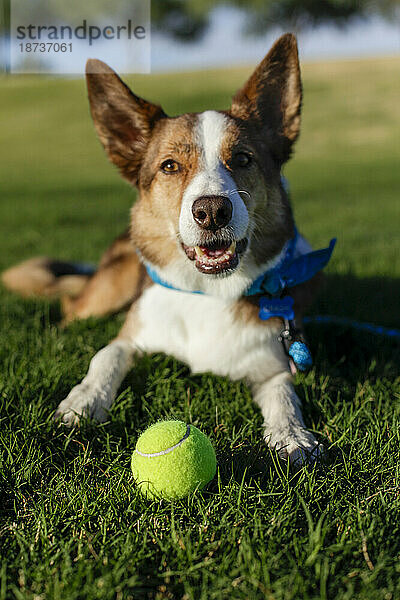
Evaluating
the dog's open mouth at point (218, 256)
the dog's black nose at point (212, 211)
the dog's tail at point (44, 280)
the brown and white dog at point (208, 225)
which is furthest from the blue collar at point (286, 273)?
the dog's tail at point (44, 280)

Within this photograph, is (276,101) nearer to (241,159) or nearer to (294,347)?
(241,159)

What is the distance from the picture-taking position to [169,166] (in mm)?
3547

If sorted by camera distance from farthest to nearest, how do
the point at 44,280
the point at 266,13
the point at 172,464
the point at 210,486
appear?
1. the point at 266,13
2. the point at 44,280
3. the point at 210,486
4. the point at 172,464

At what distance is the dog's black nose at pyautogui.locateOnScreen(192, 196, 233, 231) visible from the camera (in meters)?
2.97

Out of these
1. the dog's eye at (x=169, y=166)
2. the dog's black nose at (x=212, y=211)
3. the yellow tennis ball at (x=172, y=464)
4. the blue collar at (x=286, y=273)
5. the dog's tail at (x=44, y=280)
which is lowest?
the dog's tail at (x=44, y=280)

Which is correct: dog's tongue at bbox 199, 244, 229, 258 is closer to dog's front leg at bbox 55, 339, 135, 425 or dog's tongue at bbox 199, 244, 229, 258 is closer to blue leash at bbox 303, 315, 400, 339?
dog's front leg at bbox 55, 339, 135, 425

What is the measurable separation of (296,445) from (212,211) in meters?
1.27

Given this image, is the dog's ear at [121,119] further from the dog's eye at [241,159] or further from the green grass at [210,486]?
the green grass at [210,486]

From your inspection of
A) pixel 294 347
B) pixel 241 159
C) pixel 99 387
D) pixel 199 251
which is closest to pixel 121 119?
pixel 241 159

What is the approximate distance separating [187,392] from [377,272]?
352 centimetres

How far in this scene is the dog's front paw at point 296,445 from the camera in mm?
2646

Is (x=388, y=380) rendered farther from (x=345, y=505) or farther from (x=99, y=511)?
(x=99, y=511)

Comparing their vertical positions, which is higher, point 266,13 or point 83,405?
point 266,13

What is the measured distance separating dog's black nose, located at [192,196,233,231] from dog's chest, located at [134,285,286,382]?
710 millimetres
